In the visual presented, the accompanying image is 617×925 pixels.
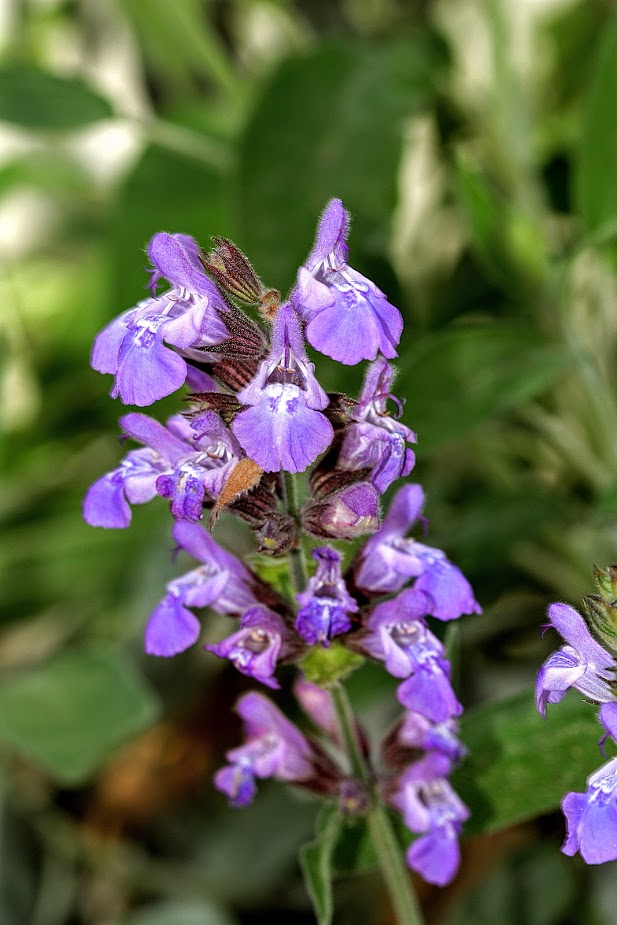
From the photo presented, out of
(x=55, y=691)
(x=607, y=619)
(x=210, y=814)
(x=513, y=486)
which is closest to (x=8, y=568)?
(x=55, y=691)

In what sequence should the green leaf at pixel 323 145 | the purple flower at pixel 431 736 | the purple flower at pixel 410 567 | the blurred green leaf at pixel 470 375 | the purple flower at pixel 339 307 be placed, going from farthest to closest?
1. the green leaf at pixel 323 145
2. the blurred green leaf at pixel 470 375
3. the purple flower at pixel 431 736
4. the purple flower at pixel 410 567
5. the purple flower at pixel 339 307

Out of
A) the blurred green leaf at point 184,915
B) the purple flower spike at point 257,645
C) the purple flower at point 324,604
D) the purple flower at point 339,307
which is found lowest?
the blurred green leaf at point 184,915

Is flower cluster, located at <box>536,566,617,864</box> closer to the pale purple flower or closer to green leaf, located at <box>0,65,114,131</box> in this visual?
the pale purple flower

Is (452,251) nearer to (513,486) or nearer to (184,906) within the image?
(513,486)

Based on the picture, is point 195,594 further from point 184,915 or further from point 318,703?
point 184,915

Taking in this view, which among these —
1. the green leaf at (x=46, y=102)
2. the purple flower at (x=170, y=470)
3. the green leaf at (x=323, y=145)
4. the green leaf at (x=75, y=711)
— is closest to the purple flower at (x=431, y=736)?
the purple flower at (x=170, y=470)

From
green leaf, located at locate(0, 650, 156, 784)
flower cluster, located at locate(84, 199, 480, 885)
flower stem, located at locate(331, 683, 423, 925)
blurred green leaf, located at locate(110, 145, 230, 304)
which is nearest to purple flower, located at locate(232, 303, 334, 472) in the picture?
flower cluster, located at locate(84, 199, 480, 885)

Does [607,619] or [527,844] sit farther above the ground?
[607,619]

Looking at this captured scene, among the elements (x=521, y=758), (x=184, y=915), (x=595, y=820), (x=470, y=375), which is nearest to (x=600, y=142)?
(x=470, y=375)

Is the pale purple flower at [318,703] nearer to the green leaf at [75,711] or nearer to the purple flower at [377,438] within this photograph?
the purple flower at [377,438]
